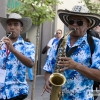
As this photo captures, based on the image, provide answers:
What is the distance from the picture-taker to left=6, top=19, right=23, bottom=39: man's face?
4.53 meters

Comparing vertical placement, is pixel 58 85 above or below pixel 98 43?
below

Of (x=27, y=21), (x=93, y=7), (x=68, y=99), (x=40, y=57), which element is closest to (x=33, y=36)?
(x=40, y=57)

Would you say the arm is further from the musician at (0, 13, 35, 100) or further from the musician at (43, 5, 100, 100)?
the musician at (43, 5, 100, 100)

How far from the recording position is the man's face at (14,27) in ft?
A: 14.9

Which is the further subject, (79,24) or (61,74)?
(79,24)

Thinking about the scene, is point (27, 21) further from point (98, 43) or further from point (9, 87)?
point (98, 43)

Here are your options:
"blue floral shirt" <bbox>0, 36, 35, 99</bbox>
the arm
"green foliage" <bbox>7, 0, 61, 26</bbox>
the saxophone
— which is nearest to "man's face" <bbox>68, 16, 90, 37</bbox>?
the saxophone

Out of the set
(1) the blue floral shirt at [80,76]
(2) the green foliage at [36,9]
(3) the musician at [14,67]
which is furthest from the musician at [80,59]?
(2) the green foliage at [36,9]

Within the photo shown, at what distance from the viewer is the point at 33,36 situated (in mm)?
15594

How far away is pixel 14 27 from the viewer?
15.0 ft

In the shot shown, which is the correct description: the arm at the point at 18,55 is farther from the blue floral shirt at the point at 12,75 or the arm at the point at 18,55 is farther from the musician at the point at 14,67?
the blue floral shirt at the point at 12,75

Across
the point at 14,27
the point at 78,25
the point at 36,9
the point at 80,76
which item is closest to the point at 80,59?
the point at 80,76

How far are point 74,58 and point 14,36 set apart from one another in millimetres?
1162

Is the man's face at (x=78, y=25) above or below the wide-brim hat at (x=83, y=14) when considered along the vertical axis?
below
